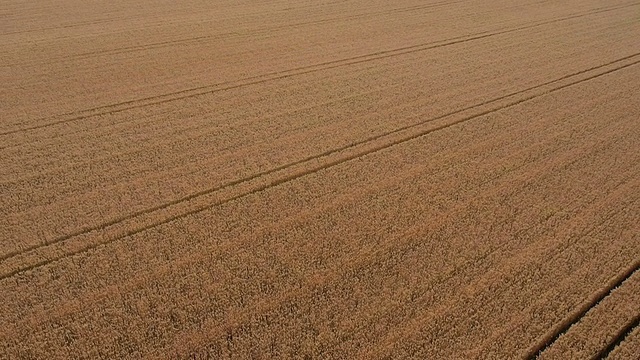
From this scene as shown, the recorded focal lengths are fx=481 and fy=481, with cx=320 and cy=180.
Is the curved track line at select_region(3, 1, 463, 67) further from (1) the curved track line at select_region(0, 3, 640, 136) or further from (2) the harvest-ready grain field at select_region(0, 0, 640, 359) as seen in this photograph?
(1) the curved track line at select_region(0, 3, 640, 136)

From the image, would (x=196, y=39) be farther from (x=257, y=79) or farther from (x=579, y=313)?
(x=579, y=313)

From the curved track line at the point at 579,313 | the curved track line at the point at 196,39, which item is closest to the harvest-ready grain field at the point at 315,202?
the curved track line at the point at 579,313

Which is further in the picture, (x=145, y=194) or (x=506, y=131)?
(x=506, y=131)

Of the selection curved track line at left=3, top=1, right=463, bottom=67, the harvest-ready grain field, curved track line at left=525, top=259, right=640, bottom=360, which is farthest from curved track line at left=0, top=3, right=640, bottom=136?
curved track line at left=525, top=259, right=640, bottom=360

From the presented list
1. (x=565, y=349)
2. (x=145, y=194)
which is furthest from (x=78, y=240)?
(x=565, y=349)

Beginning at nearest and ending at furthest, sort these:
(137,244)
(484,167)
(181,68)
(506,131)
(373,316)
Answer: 1. (373,316)
2. (137,244)
3. (484,167)
4. (506,131)
5. (181,68)

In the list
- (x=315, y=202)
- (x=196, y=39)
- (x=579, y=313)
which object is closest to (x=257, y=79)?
(x=196, y=39)

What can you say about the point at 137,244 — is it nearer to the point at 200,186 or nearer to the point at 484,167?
the point at 200,186
